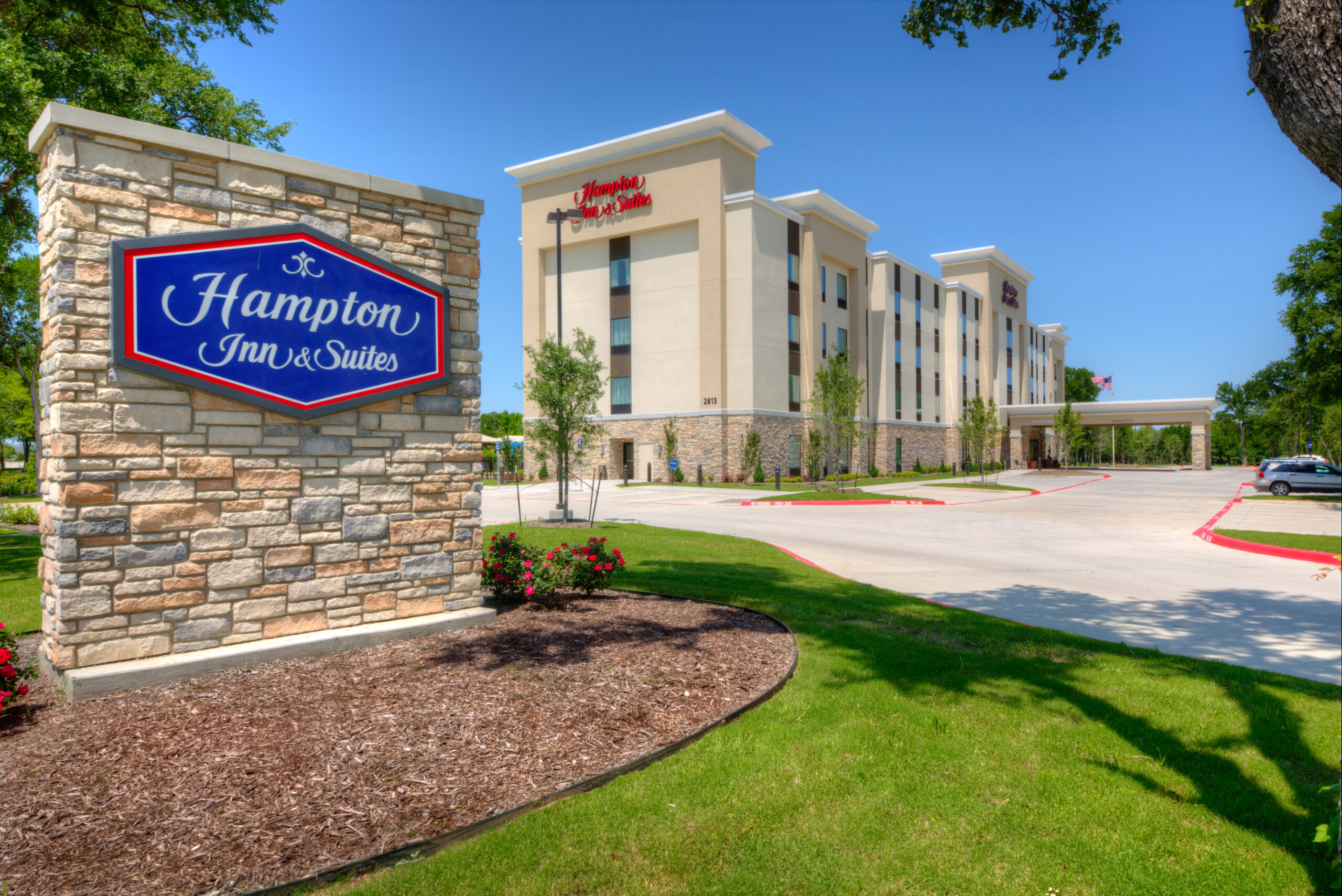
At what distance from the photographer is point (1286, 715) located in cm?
521

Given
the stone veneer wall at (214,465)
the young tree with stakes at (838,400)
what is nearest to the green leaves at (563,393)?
the stone veneer wall at (214,465)

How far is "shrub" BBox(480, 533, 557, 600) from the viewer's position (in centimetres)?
827

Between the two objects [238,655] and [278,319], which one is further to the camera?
[278,319]

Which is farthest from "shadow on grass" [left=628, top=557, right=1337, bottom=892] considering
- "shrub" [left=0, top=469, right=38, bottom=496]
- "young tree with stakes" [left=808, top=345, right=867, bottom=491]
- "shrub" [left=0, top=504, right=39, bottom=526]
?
"shrub" [left=0, top=469, right=38, bottom=496]

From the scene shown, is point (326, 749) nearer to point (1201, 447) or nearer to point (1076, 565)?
point (1076, 565)

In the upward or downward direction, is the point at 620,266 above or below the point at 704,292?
above

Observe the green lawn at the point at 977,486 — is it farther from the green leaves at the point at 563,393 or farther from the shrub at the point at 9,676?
the shrub at the point at 9,676

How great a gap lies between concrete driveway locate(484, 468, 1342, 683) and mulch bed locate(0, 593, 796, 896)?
4.57 metres

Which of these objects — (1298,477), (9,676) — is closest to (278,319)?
(9,676)

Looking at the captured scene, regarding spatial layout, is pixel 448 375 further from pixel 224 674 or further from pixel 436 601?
pixel 224 674

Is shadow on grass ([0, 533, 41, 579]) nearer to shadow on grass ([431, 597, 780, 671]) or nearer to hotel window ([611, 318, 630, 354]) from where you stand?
shadow on grass ([431, 597, 780, 671])

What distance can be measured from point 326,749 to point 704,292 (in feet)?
115

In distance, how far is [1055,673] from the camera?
611 centimetres

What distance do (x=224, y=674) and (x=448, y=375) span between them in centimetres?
339
